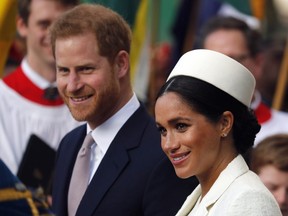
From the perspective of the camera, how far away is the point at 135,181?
208 inches

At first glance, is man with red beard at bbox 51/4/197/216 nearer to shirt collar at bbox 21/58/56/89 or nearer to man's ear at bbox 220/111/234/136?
man's ear at bbox 220/111/234/136

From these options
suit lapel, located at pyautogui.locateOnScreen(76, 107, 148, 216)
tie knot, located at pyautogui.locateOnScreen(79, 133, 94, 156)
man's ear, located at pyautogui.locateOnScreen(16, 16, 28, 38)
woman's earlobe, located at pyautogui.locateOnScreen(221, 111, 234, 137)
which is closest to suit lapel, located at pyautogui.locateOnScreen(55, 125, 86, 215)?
tie knot, located at pyautogui.locateOnScreen(79, 133, 94, 156)

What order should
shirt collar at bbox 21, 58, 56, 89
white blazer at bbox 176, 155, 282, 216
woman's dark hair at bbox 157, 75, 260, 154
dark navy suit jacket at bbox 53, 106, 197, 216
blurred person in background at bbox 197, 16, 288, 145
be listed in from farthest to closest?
blurred person in background at bbox 197, 16, 288, 145, shirt collar at bbox 21, 58, 56, 89, dark navy suit jacket at bbox 53, 106, 197, 216, woman's dark hair at bbox 157, 75, 260, 154, white blazer at bbox 176, 155, 282, 216

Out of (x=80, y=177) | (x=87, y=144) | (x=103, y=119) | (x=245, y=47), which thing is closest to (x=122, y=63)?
(x=103, y=119)

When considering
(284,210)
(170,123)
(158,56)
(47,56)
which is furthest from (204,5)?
(170,123)

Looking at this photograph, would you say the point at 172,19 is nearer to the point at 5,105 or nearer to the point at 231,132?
the point at 5,105

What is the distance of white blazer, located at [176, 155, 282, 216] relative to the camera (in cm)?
435

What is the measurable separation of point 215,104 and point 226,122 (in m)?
0.09

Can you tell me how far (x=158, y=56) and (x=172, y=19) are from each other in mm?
853

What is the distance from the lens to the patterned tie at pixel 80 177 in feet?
18.0

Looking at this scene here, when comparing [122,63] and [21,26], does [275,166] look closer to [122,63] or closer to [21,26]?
[122,63]

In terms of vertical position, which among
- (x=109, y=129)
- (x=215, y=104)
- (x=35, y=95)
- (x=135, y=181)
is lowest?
(x=35, y=95)

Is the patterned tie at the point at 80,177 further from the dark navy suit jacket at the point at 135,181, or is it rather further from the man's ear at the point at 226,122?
the man's ear at the point at 226,122

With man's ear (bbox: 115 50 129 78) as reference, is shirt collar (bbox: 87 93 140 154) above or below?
below
